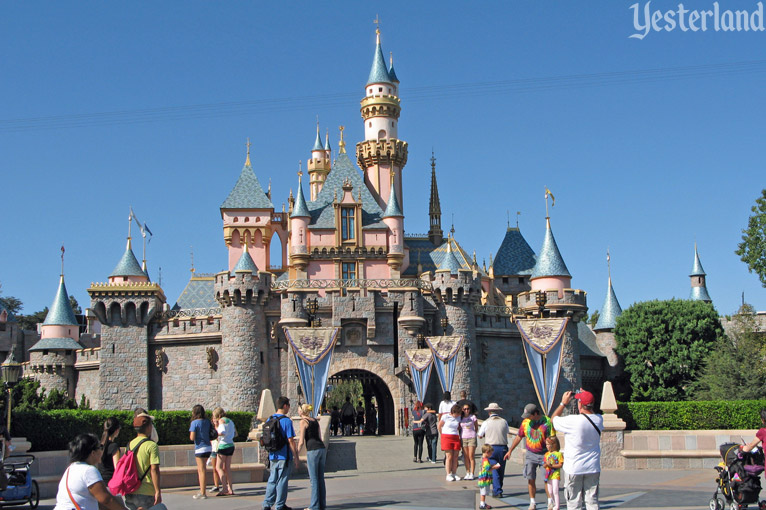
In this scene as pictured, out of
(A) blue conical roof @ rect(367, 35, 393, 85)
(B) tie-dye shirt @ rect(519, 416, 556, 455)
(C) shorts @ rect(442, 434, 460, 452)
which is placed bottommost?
(C) shorts @ rect(442, 434, 460, 452)

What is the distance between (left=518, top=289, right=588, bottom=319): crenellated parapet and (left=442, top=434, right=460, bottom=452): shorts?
25133mm

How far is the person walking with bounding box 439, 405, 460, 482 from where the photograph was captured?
16781 mm

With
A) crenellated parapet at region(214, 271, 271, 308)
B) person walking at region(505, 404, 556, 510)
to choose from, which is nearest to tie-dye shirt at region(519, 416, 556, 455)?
person walking at region(505, 404, 556, 510)

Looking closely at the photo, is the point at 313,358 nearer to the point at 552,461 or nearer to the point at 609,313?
the point at 552,461

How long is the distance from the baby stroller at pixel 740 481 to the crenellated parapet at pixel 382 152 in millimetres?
36539

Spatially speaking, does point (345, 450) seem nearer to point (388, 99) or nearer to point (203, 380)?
point (203, 380)

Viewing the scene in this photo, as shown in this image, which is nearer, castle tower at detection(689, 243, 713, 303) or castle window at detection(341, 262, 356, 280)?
castle window at detection(341, 262, 356, 280)

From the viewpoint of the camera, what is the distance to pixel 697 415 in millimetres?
24781

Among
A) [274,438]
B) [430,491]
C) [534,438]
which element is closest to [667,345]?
[430,491]

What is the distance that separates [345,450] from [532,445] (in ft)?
28.6

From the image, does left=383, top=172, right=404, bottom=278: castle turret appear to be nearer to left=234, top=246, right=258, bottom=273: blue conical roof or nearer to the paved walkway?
left=234, top=246, right=258, bottom=273: blue conical roof

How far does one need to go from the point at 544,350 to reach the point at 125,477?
23846 millimetres

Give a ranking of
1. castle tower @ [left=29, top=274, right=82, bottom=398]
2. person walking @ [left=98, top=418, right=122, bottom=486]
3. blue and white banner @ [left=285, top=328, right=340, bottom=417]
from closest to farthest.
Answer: person walking @ [left=98, top=418, right=122, bottom=486] → blue and white banner @ [left=285, top=328, right=340, bottom=417] → castle tower @ [left=29, top=274, right=82, bottom=398]

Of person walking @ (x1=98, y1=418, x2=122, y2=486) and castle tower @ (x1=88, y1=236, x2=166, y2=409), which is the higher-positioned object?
castle tower @ (x1=88, y1=236, x2=166, y2=409)
